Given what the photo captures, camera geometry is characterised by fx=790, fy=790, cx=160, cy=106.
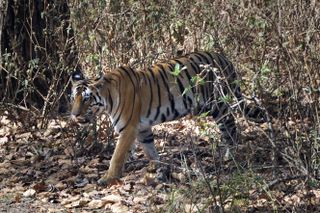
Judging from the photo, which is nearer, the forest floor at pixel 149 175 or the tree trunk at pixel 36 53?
the forest floor at pixel 149 175

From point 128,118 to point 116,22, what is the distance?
7.46 feet

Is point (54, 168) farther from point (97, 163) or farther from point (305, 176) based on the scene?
point (305, 176)

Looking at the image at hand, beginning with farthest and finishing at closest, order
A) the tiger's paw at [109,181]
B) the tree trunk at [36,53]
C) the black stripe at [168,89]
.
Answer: the tree trunk at [36,53], the black stripe at [168,89], the tiger's paw at [109,181]

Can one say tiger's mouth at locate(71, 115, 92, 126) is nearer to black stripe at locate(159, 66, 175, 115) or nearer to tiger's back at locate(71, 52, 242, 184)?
tiger's back at locate(71, 52, 242, 184)

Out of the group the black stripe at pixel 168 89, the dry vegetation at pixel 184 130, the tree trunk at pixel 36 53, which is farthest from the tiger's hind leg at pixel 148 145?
the tree trunk at pixel 36 53

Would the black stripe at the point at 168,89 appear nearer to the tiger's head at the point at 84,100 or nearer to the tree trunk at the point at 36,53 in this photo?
the tiger's head at the point at 84,100

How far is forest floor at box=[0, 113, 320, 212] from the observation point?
16.6 feet

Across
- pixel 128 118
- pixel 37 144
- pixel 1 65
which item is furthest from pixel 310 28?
pixel 1 65

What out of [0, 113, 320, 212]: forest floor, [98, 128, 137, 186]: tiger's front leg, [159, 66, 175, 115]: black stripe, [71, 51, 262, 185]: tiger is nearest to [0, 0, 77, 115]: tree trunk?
[0, 113, 320, 212]: forest floor

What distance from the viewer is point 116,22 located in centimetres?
875

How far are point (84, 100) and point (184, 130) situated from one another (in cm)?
164

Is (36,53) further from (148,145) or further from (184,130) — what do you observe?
(148,145)

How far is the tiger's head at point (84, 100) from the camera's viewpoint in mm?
6574

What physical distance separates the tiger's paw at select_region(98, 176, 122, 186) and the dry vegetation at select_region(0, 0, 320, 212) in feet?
0.21
